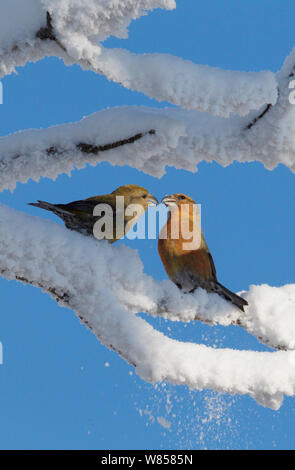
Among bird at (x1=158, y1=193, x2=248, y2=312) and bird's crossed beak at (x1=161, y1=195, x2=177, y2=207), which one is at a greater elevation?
bird's crossed beak at (x1=161, y1=195, x2=177, y2=207)

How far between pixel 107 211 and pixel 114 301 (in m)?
0.63

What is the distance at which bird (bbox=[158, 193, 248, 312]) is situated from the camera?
2.76 m

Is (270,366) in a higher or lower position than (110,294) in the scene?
lower

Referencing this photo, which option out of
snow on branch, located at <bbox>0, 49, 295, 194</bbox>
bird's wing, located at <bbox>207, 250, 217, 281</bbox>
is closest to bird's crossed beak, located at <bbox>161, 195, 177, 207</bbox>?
bird's wing, located at <bbox>207, 250, 217, 281</bbox>

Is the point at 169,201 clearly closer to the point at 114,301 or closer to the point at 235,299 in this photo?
the point at 235,299

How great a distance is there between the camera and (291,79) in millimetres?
1931

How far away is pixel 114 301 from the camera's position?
209cm

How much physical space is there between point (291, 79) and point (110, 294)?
0.92 m

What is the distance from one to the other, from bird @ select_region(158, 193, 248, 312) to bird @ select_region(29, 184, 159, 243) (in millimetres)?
176

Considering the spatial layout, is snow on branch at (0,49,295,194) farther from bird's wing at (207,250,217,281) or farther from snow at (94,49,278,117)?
bird's wing at (207,250,217,281)

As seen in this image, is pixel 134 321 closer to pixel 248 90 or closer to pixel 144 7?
pixel 248 90

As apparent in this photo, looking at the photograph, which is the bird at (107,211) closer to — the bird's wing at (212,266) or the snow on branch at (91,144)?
the snow on branch at (91,144)

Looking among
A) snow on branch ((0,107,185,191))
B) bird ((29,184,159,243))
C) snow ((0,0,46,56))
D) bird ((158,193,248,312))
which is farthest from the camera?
bird ((158,193,248,312))

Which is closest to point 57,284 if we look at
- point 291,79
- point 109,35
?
point 109,35
